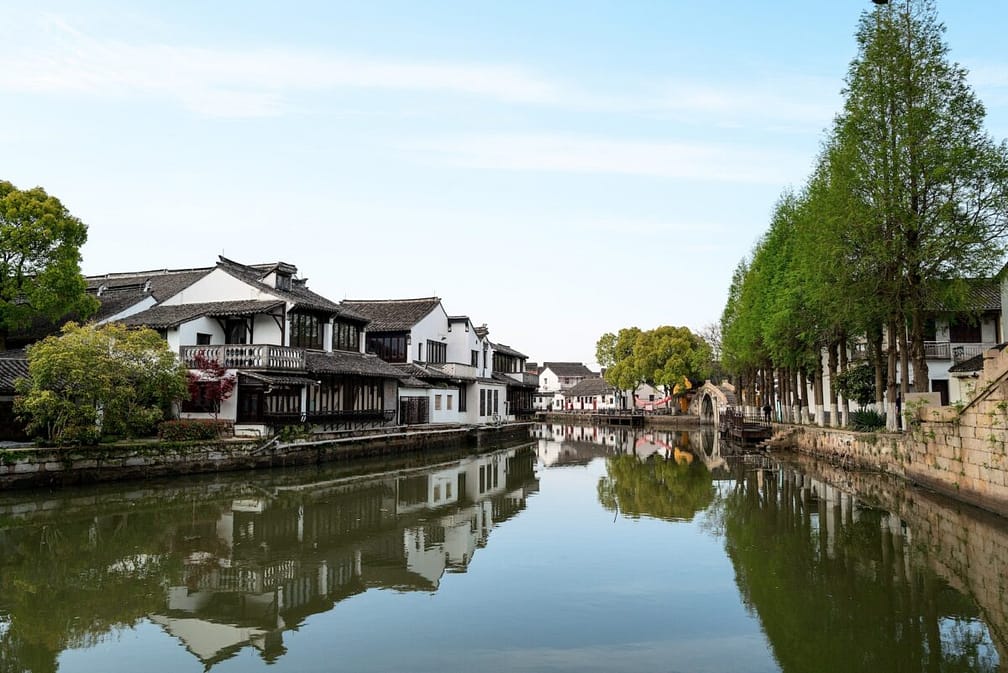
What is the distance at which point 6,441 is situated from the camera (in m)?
21.6

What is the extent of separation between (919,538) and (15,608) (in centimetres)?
1553

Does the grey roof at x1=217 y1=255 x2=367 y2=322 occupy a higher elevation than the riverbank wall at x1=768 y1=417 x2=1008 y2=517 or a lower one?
higher

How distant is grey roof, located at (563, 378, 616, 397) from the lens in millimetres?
91375

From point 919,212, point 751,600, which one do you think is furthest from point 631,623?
point 919,212

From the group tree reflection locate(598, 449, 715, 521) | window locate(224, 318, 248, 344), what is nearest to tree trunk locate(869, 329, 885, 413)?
tree reflection locate(598, 449, 715, 521)

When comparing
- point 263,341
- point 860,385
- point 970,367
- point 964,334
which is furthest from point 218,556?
point 964,334

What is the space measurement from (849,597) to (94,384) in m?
19.3

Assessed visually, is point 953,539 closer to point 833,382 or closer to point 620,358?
point 833,382

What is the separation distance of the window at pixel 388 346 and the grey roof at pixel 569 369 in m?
70.3

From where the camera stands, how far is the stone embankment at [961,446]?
15.1 meters

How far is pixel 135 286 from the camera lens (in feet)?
113

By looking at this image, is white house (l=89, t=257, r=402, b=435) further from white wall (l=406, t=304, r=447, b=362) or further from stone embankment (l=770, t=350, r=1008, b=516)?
stone embankment (l=770, t=350, r=1008, b=516)

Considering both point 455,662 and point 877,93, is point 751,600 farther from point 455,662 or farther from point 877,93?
point 877,93

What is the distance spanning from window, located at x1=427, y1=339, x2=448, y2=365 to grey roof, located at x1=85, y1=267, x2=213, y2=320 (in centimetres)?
1438
